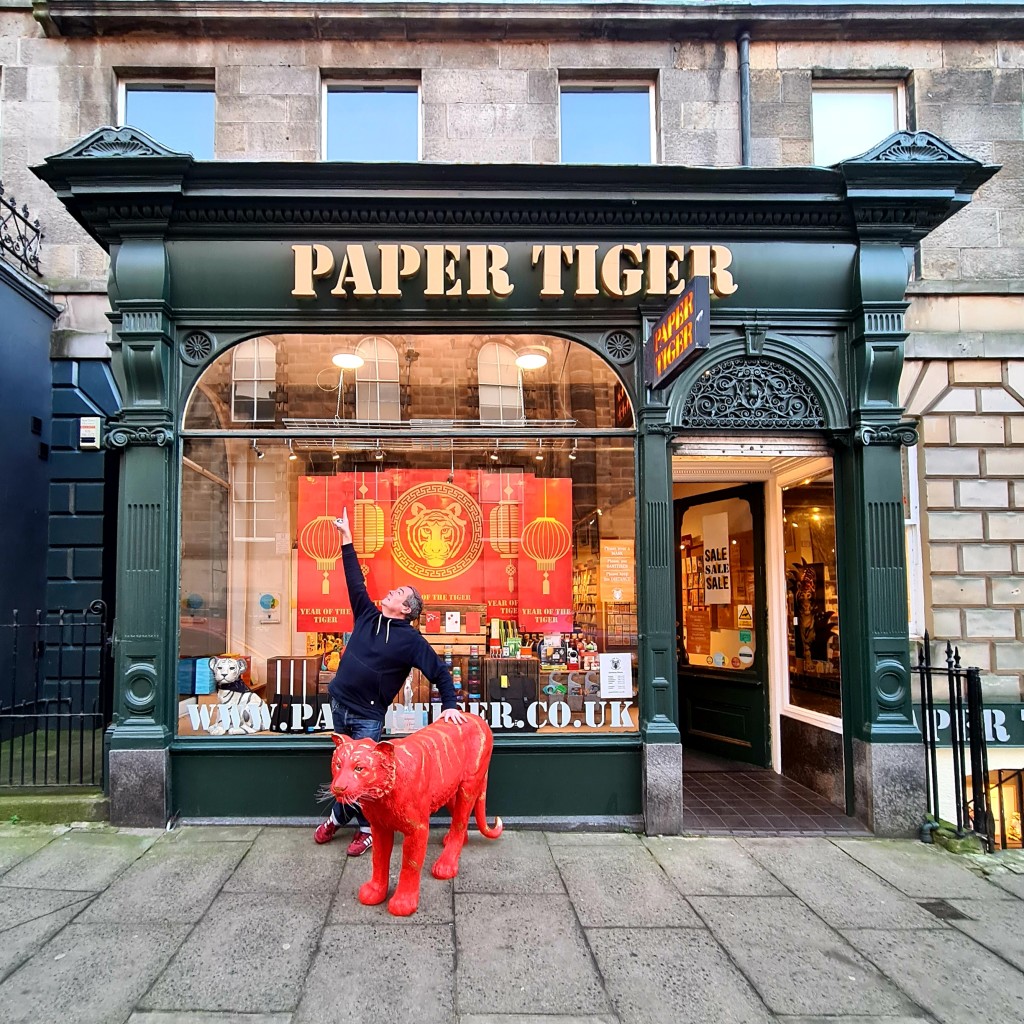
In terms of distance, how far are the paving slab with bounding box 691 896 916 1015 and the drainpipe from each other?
828cm

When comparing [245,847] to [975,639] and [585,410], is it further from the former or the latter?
[975,639]

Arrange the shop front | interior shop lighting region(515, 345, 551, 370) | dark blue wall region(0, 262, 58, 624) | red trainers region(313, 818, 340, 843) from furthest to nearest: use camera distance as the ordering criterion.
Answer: dark blue wall region(0, 262, 58, 624) < interior shop lighting region(515, 345, 551, 370) < the shop front < red trainers region(313, 818, 340, 843)

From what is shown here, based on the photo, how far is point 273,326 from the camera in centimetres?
633

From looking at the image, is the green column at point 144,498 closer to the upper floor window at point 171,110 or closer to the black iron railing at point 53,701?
the black iron railing at point 53,701

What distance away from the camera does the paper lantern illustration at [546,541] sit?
684 cm

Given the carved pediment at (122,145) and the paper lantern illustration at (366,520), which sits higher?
the carved pediment at (122,145)

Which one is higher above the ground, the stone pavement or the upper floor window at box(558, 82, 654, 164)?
the upper floor window at box(558, 82, 654, 164)

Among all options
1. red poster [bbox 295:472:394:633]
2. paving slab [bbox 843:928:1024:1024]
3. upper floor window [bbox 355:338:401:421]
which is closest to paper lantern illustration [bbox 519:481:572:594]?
red poster [bbox 295:472:394:633]

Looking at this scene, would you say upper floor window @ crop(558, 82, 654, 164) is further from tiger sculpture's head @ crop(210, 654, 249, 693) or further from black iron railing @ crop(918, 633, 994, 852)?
tiger sculpture's head @ crop(210, 654, 249, 693)

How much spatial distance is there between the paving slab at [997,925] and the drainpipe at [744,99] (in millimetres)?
8146

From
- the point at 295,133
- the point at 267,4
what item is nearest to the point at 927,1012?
the point at 295,133

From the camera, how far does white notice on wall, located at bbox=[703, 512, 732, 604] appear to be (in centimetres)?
858

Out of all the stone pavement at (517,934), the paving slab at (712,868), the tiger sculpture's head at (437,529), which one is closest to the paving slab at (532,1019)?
the stone pavement at (517,934)

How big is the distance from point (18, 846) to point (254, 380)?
177 inches
